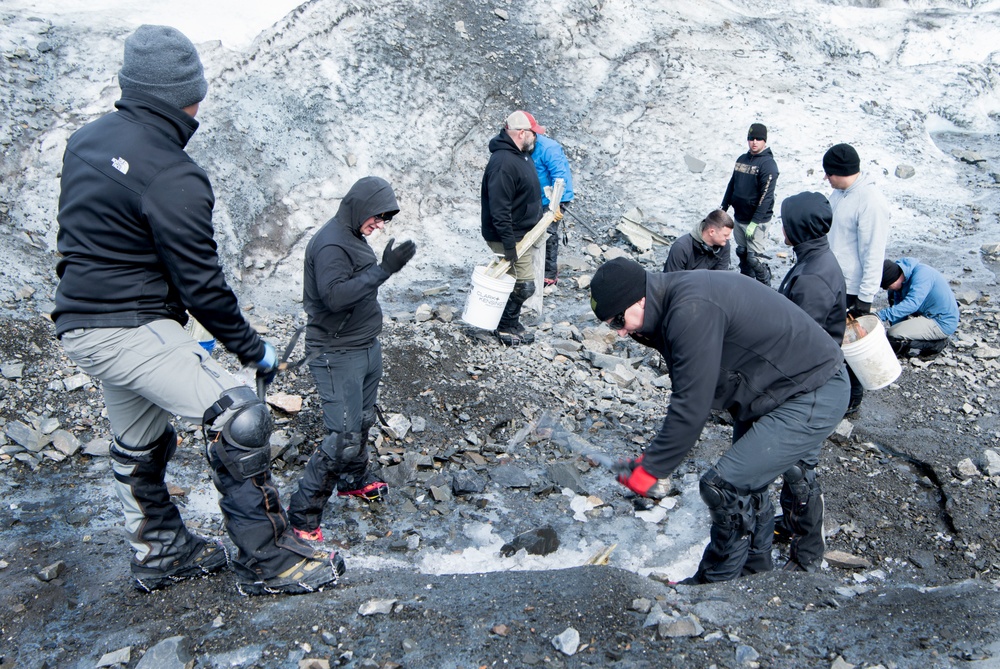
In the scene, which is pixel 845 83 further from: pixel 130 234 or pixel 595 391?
pixel 130 234

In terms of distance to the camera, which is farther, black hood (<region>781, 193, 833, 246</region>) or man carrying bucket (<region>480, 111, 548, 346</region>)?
man carrying bucket (<region>480, 111, 548, 346</region>)

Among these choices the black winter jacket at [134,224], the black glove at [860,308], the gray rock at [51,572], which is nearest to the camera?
the black winter jacket at [134,224]

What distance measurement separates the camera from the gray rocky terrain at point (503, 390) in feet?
10.1

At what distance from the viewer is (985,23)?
15344 millimetres

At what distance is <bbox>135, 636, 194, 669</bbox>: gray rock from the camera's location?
9.22ft

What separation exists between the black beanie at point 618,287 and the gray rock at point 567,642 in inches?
50.8

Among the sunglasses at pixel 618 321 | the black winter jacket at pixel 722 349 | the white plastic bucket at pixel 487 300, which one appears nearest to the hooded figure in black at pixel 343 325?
the sunglasses at pixel 618 321

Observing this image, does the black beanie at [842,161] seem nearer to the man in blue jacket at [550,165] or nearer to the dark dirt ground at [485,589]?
the dark dirt ground at [485,589]

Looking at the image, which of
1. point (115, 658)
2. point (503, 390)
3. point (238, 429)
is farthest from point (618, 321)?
point (503, 390)

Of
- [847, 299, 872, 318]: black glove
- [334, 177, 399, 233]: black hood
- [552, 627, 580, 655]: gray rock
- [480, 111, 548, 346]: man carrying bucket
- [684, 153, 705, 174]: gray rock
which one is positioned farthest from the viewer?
[684, 153, 705, 174]: gray rock

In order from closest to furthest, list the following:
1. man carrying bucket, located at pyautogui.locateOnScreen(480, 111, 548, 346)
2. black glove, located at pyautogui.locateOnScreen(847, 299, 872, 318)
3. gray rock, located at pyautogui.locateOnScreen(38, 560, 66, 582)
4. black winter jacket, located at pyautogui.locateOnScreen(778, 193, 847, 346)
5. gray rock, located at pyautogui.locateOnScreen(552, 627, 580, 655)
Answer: gray rock, located at pyautogui.locateOnScreen(552, 627, 580, 655)
gray rock, located at pyautogui.locateOnScreen(38, 560, 66, 582)
black winter jacket, located at pyautogui.locateOnScreen(778, 193, 847, 346)
black glove, located at pyautogui.locateOnScreen(847, 299, 872, 318)
man carrying bucket, located at pyautogui.locateOnScreen(480, 111, 548, 346)

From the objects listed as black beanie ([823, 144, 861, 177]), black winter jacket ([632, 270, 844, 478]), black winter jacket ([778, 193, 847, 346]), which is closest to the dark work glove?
black winter jacket ([632, 270, 844, 478])

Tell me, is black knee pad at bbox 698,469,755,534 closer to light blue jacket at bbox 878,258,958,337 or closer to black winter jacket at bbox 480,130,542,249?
black winter jacket at bbox 480,130,542,249

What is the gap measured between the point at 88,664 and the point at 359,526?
5.35 feet
